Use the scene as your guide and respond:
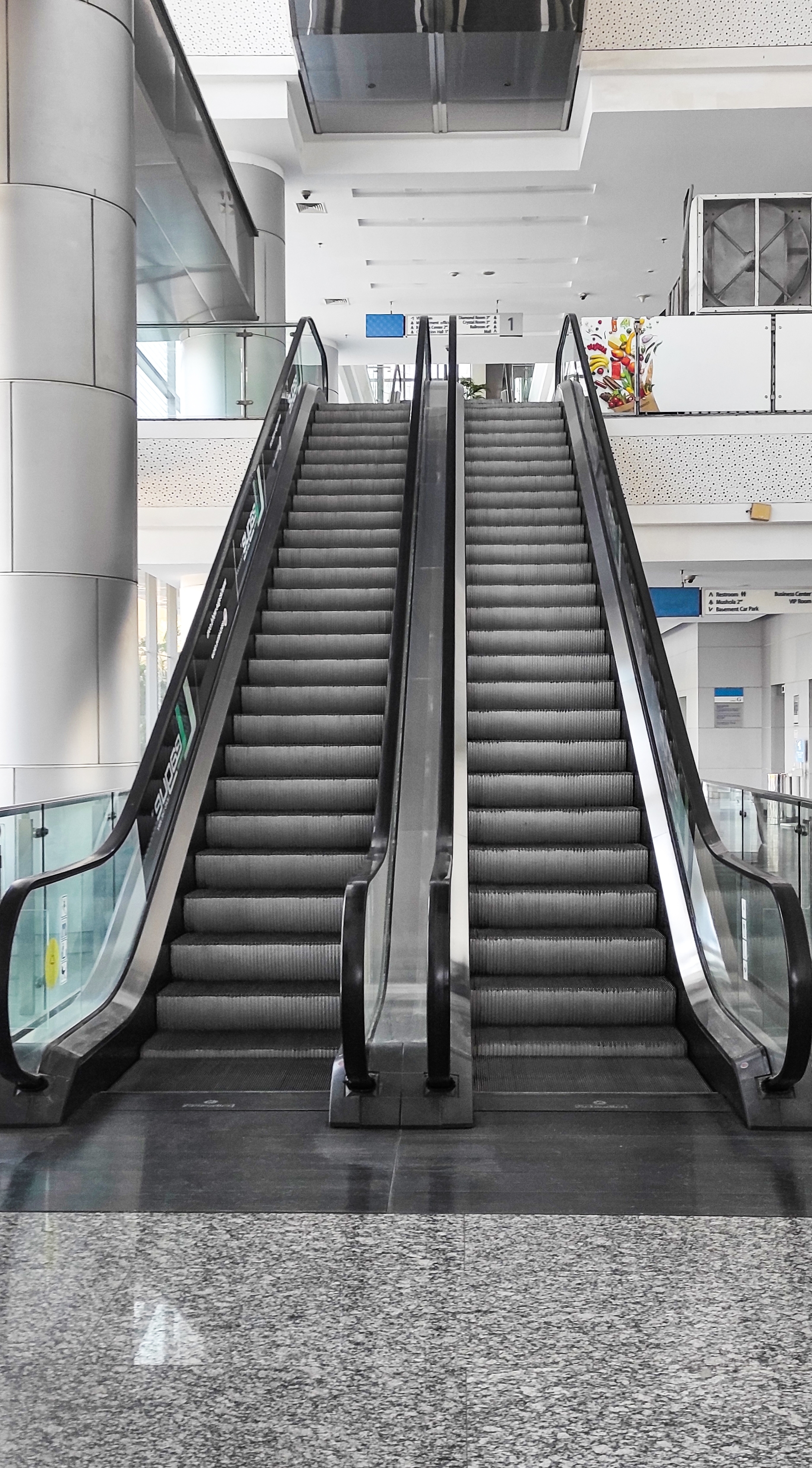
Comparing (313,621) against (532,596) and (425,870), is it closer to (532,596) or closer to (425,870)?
(532,596)

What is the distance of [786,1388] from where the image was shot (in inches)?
107

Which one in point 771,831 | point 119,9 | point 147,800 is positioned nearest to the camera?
point 147,800

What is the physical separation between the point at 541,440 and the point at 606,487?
2.27 metres

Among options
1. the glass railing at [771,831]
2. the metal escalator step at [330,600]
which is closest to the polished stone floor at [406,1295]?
the glass railing at [771,831]

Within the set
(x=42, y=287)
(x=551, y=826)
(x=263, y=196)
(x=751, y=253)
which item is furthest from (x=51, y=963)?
(x=751, y=253)

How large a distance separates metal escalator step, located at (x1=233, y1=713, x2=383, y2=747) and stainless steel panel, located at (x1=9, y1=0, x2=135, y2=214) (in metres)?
3.13

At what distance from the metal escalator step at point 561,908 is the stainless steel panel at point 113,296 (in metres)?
3.65

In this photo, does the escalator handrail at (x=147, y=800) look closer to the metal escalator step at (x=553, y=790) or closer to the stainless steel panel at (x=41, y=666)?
the stainless steel panel at (x=41, y=666)

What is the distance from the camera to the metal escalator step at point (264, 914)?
620cm

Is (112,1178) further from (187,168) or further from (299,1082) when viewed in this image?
(187,168)

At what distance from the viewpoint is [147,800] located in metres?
6.04

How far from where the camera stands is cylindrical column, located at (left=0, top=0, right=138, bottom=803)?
6.81m

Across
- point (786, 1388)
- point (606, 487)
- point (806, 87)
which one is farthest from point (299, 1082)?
point (806, 87)

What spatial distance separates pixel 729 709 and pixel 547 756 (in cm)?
1754
